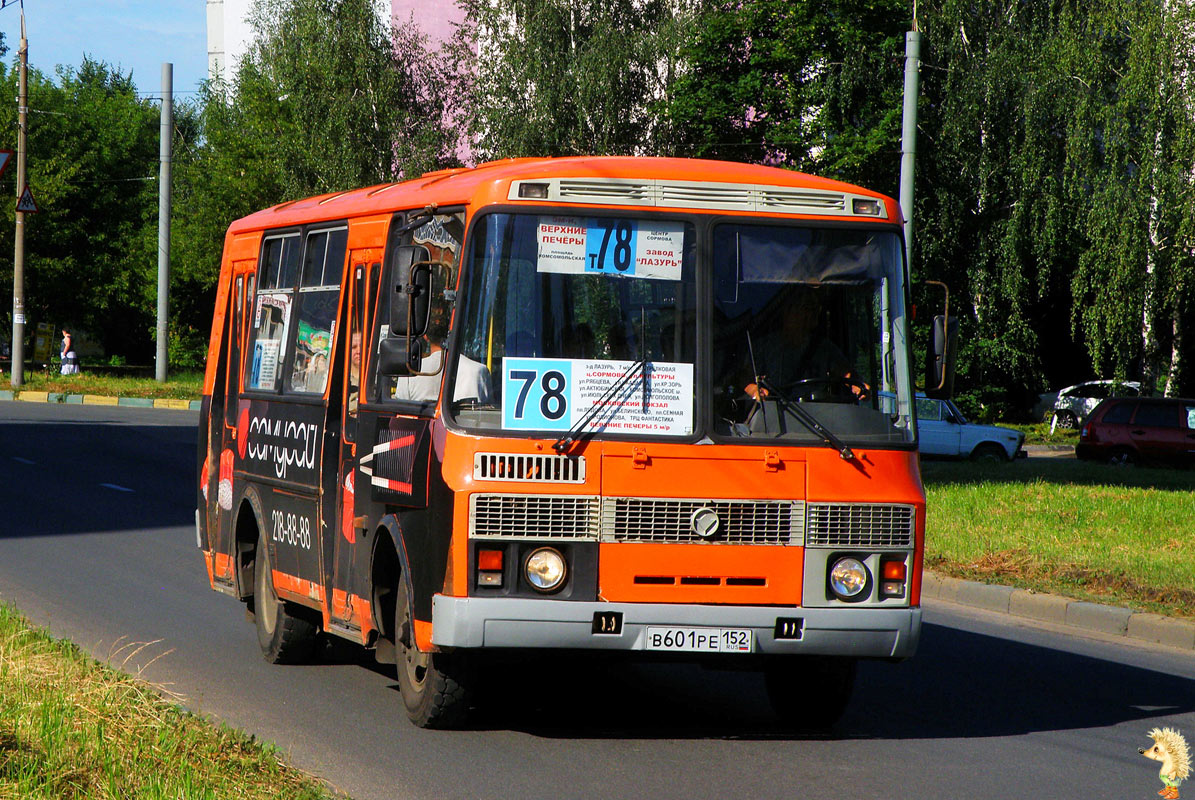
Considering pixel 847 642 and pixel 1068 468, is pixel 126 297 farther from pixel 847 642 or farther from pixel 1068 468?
pixel 847 642

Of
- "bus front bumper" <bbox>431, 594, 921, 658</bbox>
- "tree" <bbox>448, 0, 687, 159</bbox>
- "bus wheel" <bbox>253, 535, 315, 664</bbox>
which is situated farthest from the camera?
"tree" <bbox>448, 0, 687, 159</bbox>

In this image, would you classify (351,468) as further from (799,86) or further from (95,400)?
(95,400)

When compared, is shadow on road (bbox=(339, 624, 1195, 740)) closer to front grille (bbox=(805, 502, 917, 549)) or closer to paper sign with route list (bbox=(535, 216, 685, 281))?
front grille (bbox=(805, 502, 917, 549))

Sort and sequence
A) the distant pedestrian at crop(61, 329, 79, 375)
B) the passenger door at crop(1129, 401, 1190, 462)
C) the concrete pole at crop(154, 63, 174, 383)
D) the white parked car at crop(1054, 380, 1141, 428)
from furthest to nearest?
1. the distant pedestrian at crop(61, 329, 79, 375)
2. the white parked car at crop(1054, 380, 1141, 428)
3. the concrete pole at crop(154, 63, 174, 383)
4. the passenger door at crop(1129, 401, 1190, 462)

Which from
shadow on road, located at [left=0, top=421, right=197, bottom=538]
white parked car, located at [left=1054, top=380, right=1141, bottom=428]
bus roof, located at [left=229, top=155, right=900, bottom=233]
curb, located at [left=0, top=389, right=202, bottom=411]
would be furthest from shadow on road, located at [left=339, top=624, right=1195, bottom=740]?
white parked car, located at [left=1054, top=380, right=1141, bottom=428]

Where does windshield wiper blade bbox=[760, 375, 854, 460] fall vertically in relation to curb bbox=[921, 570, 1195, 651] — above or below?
above

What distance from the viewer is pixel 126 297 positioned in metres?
55.9

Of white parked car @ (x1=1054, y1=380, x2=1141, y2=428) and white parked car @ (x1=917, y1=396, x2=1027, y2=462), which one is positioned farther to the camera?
white parked car @ (x1=1054, y1=380, x2=1141, y2=428)

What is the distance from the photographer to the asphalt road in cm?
638

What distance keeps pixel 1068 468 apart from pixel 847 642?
68.5ft

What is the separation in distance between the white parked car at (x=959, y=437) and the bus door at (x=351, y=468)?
2434cm

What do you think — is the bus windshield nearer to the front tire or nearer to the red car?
the front tire

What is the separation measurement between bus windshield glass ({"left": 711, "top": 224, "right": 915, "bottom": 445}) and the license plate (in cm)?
86

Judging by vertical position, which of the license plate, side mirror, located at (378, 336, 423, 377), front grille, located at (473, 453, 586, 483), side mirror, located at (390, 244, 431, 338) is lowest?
the license plate
